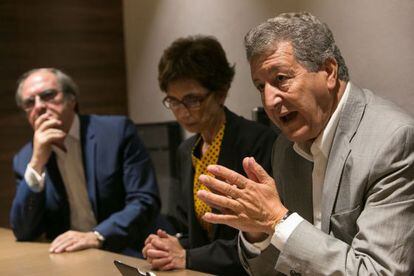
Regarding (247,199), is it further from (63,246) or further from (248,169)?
(63,246)

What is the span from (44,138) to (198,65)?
0.84m

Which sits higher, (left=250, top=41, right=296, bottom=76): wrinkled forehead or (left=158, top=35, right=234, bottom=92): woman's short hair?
(left=250, top=41, right=296, bottom=76): wrinkled forehead

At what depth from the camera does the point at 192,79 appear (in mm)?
2396

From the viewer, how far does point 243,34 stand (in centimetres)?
304

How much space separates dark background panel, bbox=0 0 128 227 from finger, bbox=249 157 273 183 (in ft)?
8.48

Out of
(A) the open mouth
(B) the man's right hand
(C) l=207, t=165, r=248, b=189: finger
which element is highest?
(A) the open mouth

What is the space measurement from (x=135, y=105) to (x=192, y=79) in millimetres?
1591

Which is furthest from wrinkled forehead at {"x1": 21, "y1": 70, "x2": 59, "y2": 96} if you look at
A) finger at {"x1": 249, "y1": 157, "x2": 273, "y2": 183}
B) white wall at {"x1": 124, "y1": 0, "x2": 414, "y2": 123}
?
finger at {"x1": 249, "y1": 157, "x2": 273, "y2": 183}

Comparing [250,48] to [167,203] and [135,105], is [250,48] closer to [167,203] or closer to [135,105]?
[167,203]

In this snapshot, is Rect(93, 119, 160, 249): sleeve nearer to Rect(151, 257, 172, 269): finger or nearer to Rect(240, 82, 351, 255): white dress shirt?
Rect(151, 257, 172, 269): finger

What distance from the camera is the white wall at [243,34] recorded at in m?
2.27

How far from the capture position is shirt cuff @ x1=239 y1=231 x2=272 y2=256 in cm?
175

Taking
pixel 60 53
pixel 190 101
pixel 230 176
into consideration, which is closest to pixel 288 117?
pixel 230 176

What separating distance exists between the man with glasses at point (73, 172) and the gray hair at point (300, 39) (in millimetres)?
1314
